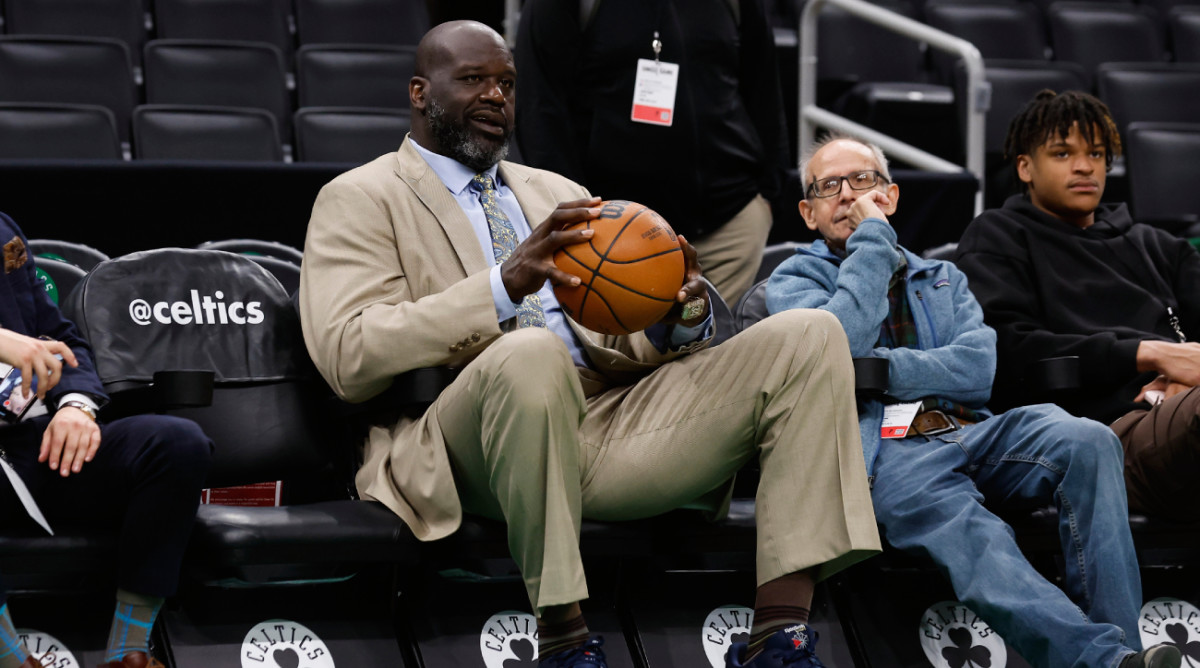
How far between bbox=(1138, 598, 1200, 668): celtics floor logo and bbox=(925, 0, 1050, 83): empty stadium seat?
3734mm

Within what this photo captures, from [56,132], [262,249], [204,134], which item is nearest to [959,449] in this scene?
[262,249]

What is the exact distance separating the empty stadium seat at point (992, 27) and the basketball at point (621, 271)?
4.24m

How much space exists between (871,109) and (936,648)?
3229 millimetres

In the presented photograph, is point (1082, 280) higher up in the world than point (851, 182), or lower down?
lower down

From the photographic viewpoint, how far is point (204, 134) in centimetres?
477

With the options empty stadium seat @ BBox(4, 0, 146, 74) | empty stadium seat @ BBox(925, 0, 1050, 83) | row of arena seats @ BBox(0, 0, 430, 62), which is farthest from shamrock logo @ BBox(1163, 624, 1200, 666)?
empty stadium seat @ BBox(4, 0, 146, 74)

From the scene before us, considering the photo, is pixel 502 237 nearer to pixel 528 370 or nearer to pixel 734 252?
pixel 528 370

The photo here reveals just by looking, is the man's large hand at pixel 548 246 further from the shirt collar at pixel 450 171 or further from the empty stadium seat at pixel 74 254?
the empty stadium seat at pixel 74 254

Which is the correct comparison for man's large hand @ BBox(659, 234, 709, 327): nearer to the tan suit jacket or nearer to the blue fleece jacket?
the tan suit jacket

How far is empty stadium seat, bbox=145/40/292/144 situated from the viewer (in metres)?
5.26

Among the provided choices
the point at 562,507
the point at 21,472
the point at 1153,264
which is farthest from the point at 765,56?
the point at 21,472

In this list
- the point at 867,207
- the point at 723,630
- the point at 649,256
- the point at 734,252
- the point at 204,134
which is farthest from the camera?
the point at 204,134

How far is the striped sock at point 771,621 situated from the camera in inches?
87.9

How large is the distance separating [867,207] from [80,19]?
152 inches
